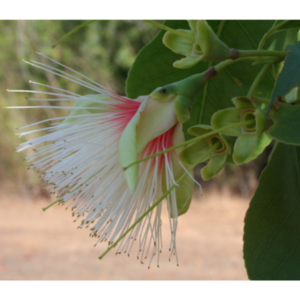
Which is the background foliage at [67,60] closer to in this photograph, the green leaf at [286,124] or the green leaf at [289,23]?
the green leaf at [289,23]

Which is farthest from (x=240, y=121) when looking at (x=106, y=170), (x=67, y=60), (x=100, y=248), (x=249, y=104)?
(x=67, y=60)

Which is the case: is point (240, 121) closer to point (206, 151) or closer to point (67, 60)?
point (206, 151)

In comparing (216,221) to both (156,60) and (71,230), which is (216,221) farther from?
(156,60)

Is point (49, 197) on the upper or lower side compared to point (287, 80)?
lower

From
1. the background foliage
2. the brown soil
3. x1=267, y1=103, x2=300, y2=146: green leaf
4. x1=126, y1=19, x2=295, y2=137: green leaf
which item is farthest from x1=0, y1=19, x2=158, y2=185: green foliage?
x1=267, y1=103, x2=300, y2=146: green leaf

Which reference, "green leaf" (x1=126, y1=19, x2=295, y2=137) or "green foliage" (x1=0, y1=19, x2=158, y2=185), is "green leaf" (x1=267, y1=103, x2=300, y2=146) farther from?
"green foliage" (x1=0, y1=19, x2=158, y2=185)

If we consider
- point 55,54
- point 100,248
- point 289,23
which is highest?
point 55,54
